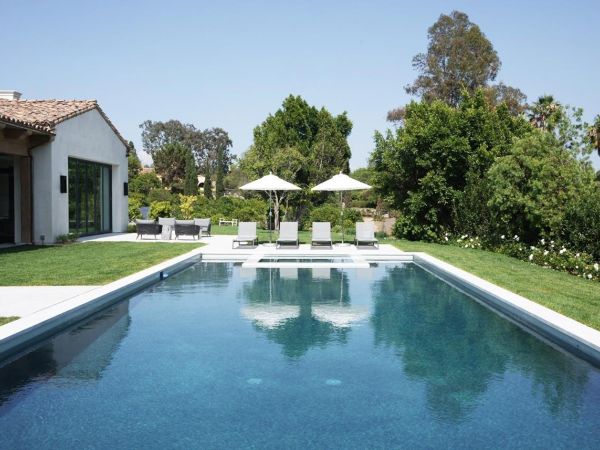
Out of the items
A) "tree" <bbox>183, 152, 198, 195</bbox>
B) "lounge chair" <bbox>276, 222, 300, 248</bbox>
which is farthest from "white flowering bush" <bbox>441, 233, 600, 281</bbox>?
"tree" <bbox>183, 152, 198, 195</bbox>

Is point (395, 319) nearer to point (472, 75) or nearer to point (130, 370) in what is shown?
point (130, 370)

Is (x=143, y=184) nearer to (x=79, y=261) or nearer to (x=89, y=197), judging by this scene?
(x=89, y=197)

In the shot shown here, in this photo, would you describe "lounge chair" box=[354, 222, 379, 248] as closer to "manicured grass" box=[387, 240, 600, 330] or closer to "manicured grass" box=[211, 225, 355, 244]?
"manicured grass" box=[387, 240, 600, 330]

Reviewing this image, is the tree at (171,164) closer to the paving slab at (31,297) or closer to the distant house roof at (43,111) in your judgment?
the distant house roof at (43,111)

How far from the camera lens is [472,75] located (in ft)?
134

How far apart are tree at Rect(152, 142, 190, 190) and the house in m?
36.4

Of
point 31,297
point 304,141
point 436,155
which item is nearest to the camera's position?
point 31,297

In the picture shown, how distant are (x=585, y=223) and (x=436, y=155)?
736 cm

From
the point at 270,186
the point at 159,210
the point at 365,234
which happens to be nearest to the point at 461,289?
the point at 365,234

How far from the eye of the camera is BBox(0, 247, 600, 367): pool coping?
595cm

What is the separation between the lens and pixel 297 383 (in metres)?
5.32

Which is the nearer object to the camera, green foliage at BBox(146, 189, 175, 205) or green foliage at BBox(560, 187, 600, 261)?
green foliage at BBox(560, 187, 600, 261)

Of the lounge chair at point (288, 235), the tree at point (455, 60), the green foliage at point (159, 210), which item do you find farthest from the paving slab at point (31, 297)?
the tree at point (455, 60)

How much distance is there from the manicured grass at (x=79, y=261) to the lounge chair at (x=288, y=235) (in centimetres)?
270
